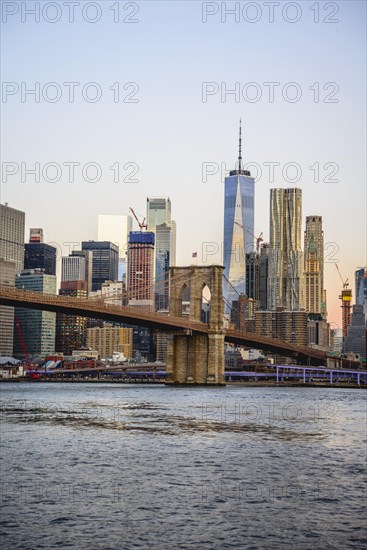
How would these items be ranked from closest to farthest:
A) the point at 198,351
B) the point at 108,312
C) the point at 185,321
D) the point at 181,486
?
the point at 181,486, the point at 108,312, the point at 185,321, the point at 198,351

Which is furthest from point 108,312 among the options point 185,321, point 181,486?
point 181,486

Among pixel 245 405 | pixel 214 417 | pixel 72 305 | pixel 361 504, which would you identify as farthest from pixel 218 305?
pixel 361 504

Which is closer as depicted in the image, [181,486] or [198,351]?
[181,486]

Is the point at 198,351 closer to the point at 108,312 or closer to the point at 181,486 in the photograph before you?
the point at 108,312

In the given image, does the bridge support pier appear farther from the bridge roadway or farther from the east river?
the east river

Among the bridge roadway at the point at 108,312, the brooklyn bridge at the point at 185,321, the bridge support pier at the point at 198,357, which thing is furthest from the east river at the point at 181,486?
the bridge support pier at the point at 198,357

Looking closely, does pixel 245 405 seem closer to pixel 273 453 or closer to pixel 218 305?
pixel 273 453
